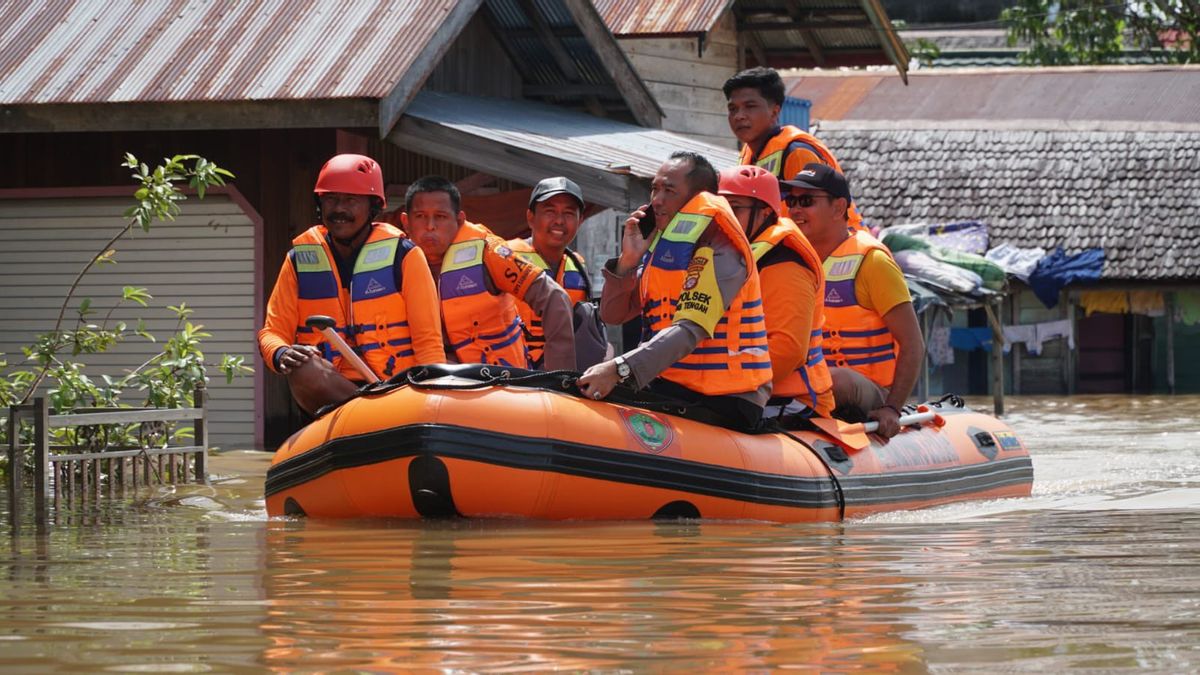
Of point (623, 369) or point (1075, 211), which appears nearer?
point (623, 369)

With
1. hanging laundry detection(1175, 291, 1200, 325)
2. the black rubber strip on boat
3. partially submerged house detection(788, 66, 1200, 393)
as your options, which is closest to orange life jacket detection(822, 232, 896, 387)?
the black rubber strip on boat

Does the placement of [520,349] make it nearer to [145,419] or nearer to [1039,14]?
[145,419]

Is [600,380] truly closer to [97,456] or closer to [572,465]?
[572,465]

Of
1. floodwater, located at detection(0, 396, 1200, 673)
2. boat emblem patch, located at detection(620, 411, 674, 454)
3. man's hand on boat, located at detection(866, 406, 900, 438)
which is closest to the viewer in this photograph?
floodwater, located at detection(0, 396, 1200, 673)

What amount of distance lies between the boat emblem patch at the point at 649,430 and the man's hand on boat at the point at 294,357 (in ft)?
4.65

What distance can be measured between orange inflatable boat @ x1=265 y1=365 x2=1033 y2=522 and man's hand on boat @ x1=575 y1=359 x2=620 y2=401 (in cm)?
6

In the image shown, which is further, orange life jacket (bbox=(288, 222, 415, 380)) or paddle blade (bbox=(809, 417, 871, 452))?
paddle blade (bbox=(809, 417, 871, 452))

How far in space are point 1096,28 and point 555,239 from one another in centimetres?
3033

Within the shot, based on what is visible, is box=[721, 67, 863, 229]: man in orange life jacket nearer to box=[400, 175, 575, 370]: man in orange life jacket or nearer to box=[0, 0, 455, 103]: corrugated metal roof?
box=[400, 175, 575, 370]: man in orange life jacket

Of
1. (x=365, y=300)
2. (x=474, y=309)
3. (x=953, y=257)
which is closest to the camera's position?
(x=365, y=300)

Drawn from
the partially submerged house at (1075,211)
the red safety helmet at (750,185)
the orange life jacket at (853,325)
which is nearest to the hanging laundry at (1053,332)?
the partially submerged house at (1075,211)

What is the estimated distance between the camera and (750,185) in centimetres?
898

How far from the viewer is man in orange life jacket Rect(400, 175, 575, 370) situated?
30.1 feet

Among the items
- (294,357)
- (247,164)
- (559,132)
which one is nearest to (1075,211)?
(559,132)
